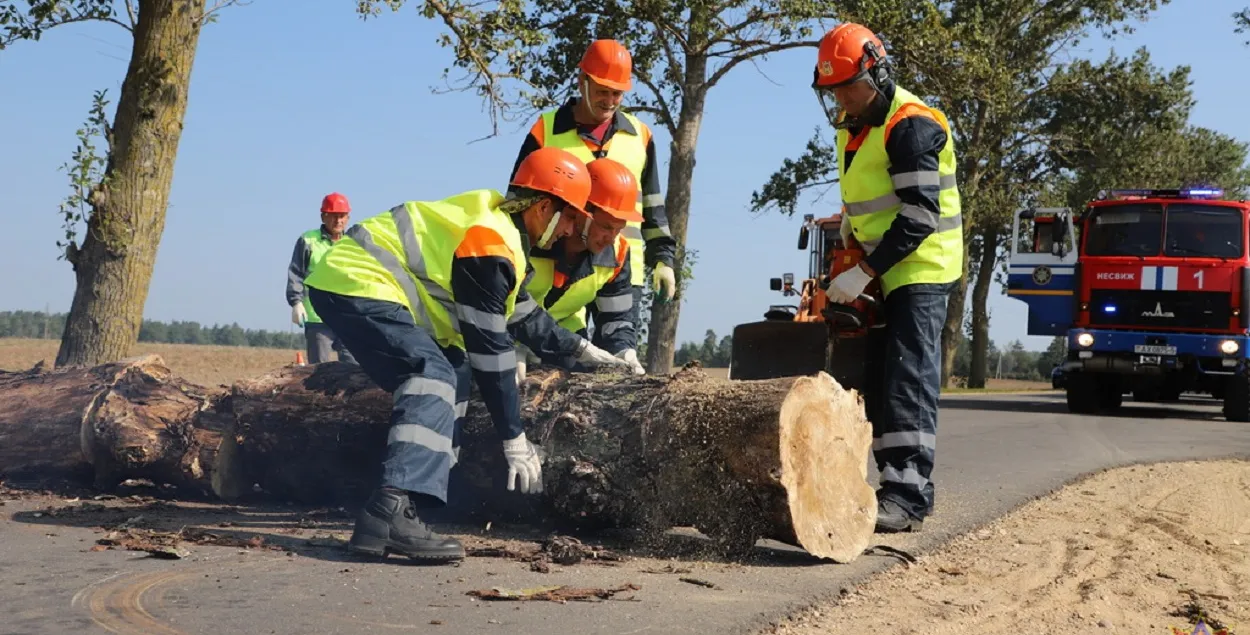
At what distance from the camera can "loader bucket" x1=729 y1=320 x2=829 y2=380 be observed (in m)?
6.84

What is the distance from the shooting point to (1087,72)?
1257 inches

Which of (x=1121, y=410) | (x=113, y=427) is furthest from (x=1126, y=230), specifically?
(x=113, y=427)

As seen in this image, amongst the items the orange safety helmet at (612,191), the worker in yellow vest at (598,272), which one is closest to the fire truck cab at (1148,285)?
the worker in yellow vest at (598,272)

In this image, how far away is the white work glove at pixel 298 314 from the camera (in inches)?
429

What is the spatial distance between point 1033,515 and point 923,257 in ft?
5.54

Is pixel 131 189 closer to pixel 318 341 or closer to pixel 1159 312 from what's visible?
pixel 318 341

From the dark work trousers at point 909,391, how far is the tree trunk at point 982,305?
28.4 metres

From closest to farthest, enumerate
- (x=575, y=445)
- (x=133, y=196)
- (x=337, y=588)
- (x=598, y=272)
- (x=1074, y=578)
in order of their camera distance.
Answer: (x=337, y=588)
(x=1074, y=578)
(x=575, y=445)
(x=598, y=272)
(x=133, y=196)

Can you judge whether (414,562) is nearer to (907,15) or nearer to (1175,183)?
(907,15)

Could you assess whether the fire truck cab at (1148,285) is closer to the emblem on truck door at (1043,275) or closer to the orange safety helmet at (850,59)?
the emblem on truck door at (1043,275)

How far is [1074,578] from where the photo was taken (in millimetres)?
5160

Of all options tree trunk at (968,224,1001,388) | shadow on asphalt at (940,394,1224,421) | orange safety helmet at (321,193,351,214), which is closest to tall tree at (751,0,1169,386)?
tree trunk at (968,224,1001,388)

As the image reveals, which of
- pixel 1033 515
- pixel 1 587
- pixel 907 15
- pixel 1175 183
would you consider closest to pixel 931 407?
pixel 1033 515

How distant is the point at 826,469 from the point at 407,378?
5.61 feet
